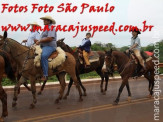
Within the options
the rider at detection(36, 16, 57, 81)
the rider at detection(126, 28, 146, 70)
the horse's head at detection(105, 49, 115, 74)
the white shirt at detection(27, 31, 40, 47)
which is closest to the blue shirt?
the rider at detection(36, 16, 57, 81)

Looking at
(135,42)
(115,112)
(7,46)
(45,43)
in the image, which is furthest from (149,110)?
(7,46)

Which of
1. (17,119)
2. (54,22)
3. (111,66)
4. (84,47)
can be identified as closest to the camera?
(17,119)

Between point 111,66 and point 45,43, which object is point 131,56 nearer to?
point 111,66

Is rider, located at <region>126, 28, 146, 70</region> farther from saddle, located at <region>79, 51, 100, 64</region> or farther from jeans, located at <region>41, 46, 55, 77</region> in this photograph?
jeans, located at <region>41, 46, 55, 77</region>

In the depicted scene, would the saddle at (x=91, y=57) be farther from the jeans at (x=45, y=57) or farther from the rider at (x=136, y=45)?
the jeans at (x=45, y=57)

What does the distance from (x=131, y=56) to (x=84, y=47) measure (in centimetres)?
261

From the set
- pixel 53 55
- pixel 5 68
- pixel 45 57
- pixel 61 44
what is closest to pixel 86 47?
pixel 61 44

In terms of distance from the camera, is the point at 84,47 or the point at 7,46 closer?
the point at 7,46

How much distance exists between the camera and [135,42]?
11406 mm

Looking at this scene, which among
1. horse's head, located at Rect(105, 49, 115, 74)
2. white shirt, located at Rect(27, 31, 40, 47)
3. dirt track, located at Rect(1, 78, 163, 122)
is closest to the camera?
dirt track, located at Rect(1, 78, 163, 122)

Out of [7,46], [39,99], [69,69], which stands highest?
[7,46]

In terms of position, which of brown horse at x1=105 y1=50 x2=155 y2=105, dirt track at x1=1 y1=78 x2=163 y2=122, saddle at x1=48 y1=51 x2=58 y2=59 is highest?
saddle at x1=48 y1=51 x2=58 y2=59

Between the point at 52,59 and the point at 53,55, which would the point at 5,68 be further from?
the point at 53,55

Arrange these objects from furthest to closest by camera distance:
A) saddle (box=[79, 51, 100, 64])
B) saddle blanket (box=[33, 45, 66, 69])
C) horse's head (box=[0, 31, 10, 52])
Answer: saddle (box=[79, 51, 100, 64])
saddle blanket (box=[33, 45, 66, 69])
horse's head (box=[0, 31, 10, 52])
